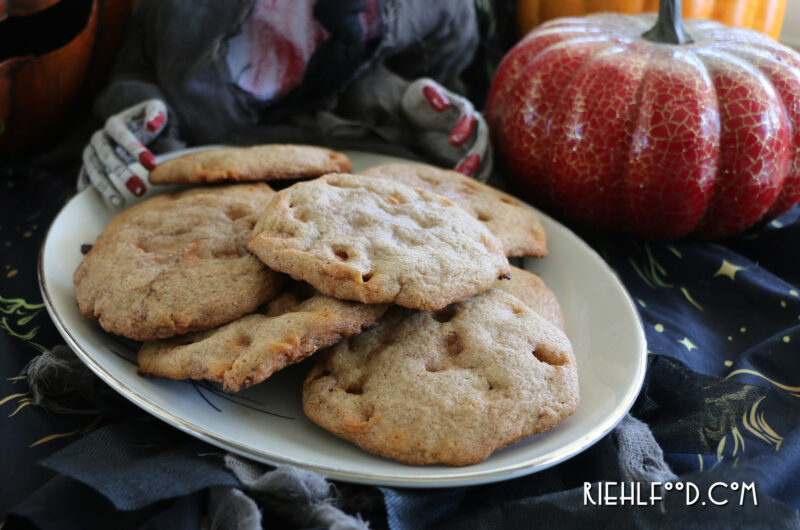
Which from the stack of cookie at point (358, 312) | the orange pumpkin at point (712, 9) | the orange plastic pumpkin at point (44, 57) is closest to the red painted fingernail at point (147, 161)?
the stack of cookie at point (358, 312)

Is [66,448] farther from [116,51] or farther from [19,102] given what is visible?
[116,51]

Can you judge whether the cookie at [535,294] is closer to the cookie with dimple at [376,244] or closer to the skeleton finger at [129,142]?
the cookie with dimple at [376,244]

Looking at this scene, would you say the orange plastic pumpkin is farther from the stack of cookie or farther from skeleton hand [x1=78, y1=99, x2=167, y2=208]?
the stack of cookie

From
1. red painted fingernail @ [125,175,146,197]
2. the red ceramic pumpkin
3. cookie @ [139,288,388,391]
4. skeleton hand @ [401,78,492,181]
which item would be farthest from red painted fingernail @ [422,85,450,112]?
cookie @ [139,288,388,391]

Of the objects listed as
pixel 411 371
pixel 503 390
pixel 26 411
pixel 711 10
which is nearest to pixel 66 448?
pixel 26 411

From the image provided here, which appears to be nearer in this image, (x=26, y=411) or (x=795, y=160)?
(x=26, y=411)
